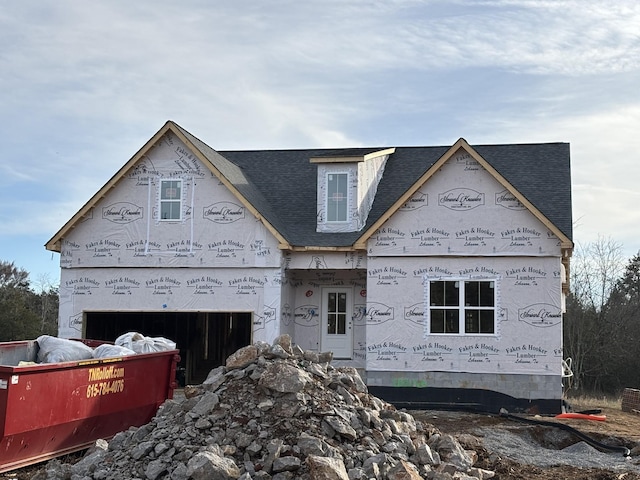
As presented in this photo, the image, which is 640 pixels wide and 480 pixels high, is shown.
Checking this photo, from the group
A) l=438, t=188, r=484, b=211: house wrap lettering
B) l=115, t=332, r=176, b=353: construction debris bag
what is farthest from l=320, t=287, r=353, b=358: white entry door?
l=115, t=332, r=176, b=353: construction debris bag

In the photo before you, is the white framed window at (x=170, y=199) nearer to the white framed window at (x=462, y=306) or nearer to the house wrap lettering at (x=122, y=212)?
the house wrap lettering at (x=122, y=212)

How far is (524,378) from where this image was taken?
16.5m

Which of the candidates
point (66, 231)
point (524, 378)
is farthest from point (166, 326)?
point (524, 378)

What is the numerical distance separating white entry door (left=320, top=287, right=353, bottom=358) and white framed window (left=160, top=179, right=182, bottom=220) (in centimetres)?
434

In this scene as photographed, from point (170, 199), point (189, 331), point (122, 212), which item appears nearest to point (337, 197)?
point (170, 199)

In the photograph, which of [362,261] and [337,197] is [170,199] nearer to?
[337,197]

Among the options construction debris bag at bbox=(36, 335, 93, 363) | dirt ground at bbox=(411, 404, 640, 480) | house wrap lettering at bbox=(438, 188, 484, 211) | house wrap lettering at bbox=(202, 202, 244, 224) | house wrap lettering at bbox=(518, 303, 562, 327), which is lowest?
dirt ground at bbox=(411, 404, 640, 480)

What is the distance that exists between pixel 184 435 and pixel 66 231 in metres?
11.3

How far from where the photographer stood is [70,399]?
10039 millimetres

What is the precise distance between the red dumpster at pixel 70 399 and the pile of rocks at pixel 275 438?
81 cm

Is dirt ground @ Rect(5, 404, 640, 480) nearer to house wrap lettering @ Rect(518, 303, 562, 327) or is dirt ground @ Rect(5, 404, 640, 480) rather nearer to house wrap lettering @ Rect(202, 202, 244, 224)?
house wrap lettering @ Rect(518, 303, 562, 327)

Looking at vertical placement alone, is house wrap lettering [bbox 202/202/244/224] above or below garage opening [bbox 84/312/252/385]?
above

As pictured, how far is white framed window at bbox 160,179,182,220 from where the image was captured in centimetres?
1836

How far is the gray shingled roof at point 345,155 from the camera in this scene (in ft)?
59.9
